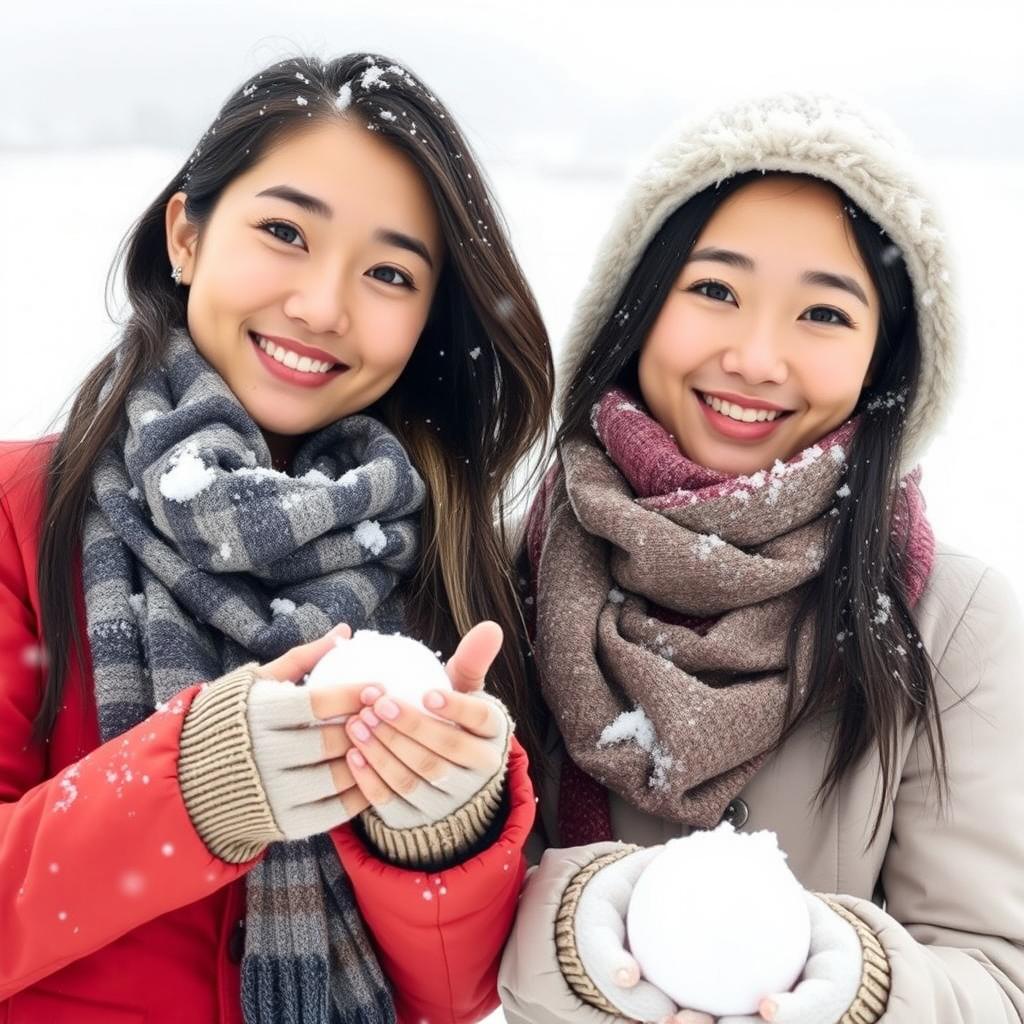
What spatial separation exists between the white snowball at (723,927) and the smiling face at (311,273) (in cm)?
103

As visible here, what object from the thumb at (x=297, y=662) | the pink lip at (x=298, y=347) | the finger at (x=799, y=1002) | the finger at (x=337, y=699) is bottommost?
the finger at (x=799, y=1002)

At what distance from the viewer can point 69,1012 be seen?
1.55 m

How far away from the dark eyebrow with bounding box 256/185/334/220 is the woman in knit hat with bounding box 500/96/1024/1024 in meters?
0.60

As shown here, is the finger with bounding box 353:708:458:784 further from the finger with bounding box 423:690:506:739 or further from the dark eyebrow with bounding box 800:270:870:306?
the dark eyebrow with bounding box 800:270:870:306

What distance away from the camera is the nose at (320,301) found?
1.85 m

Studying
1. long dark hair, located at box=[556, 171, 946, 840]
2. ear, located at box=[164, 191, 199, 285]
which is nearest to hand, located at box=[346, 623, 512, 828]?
long dark hair, located at box=[556, 171, 946, 840]

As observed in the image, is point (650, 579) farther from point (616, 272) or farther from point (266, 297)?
point (266, 297)

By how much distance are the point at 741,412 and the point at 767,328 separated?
0.54 feet

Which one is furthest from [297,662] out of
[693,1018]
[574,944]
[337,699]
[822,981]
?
[822,981]

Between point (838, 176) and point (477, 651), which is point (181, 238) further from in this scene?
point (838, 176)

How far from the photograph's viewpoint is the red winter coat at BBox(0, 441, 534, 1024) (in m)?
1.37

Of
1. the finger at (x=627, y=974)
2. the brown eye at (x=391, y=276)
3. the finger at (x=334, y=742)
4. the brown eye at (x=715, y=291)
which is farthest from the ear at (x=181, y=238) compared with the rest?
the finger at (x=627, y=974)

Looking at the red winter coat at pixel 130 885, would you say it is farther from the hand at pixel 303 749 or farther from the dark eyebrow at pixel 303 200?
the dark eyebrow at pixel 303 200

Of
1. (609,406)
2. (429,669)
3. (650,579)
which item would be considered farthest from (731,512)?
(429,669)
